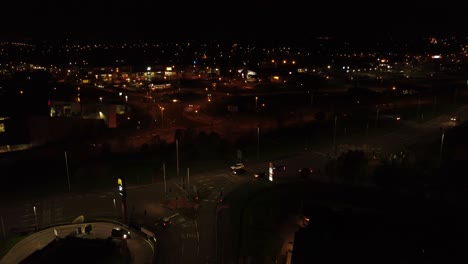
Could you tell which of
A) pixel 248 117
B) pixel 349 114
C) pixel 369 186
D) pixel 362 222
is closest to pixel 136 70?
pixel 248 117

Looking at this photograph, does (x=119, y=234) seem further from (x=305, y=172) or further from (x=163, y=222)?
(x=305, y=172)

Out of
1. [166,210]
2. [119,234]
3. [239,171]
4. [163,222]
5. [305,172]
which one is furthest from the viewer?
[239,171]

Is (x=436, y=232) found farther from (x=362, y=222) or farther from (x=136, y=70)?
(x=136, y=70)

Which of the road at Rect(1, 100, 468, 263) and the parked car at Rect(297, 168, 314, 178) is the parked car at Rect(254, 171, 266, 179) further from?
the parked car at Rect(297, 168, 314, 178)

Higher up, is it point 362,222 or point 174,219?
point 362,222

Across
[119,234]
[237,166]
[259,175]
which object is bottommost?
[119,234]

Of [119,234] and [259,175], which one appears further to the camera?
[259,175]

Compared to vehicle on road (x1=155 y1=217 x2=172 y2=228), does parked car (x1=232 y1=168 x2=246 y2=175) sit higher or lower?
higher

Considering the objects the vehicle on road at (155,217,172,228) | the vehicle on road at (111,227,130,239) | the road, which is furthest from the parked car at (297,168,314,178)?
the vehicle on road at (111,227,130,239)

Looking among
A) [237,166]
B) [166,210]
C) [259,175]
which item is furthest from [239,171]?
[166,210]

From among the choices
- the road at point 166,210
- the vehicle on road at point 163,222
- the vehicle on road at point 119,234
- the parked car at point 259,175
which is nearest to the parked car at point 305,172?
the road at point 166,210

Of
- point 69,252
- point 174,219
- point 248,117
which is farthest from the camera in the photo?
point 248,117
